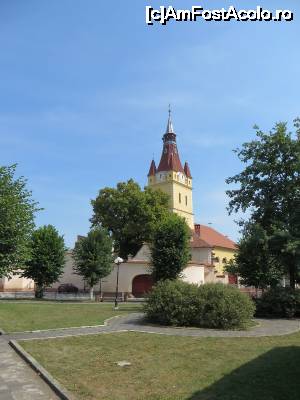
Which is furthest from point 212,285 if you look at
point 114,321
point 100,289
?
point 100,289

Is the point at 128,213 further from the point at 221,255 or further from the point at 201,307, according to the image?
the point at 201,307

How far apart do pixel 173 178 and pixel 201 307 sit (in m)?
77.2

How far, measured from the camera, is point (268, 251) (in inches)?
974

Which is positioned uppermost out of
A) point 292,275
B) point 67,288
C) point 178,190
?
point 178,190

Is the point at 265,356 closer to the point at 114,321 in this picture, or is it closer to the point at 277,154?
the point at 114,321

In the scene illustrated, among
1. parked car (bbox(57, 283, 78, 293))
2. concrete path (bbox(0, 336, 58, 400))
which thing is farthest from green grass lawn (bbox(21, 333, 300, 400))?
parked car (bbox(57, 283, 78, 293))

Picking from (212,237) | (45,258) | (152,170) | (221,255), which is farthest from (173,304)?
(152,170)

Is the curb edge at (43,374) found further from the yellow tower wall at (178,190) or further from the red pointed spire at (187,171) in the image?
the red pointed spire at (187,171)

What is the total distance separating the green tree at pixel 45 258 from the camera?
4012 cm

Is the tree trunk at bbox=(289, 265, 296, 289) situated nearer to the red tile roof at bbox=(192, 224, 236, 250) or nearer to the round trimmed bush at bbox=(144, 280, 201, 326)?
the round trimmed bush at bbox=(144, 280, 201, 326)

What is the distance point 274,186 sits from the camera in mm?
25656

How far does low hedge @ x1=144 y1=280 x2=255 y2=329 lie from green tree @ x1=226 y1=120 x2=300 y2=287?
23.4ft

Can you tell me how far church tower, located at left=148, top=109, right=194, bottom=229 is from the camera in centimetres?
9375

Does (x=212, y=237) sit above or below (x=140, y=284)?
above
